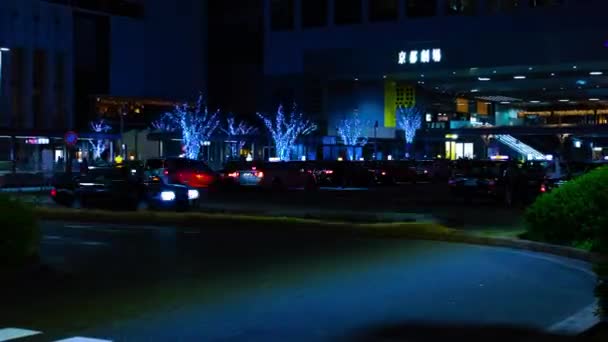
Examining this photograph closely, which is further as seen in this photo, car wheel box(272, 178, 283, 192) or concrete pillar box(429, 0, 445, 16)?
concrete pillar box(429, 0, 445, 16)

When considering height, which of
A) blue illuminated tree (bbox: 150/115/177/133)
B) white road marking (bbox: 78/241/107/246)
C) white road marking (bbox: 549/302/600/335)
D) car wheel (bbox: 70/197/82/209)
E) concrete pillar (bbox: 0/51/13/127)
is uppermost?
concrete pillar (bbox: 0/51/13/127)

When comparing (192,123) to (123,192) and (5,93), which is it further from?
(123,192)

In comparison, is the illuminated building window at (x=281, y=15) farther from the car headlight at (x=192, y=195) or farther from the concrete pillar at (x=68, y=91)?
the car headlight at (x=192, y=195)

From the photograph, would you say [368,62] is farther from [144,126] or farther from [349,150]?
[144,126]

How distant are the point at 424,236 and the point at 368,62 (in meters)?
50.0

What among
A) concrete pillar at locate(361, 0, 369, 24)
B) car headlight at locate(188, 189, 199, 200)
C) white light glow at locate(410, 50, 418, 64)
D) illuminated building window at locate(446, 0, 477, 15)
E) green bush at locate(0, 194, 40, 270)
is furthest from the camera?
concrete pillar at locate(361, 0, 369, 24)

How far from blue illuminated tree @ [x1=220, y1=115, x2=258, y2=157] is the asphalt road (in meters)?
52.3

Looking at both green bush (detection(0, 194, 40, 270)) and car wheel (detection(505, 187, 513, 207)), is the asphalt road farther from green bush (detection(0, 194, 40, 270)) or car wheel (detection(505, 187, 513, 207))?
car wheel (detection(505, 187, 513, 207))

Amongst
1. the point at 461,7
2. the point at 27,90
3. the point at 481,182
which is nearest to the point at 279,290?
the point at 481,182

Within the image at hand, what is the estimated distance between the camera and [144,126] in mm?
73750

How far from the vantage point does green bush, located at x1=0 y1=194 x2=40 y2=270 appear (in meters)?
12.7

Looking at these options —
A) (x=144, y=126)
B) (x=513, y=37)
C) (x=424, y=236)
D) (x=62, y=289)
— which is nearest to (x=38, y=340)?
(x=62, y=289)

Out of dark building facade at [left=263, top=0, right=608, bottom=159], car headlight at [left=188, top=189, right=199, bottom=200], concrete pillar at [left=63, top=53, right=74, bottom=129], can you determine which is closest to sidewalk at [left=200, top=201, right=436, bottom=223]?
car headlight at [left=188, top=189, right=199, bottom=200]

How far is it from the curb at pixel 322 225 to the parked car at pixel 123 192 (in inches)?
77.9
